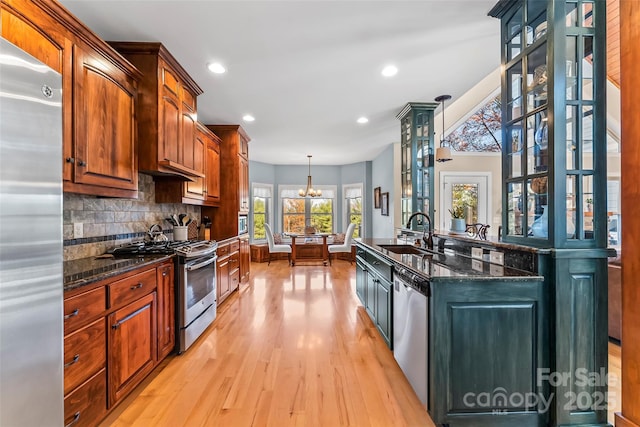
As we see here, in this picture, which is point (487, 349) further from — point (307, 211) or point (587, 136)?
point (307, 211)

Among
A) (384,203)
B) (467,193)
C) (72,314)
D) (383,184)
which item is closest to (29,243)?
(72,314)

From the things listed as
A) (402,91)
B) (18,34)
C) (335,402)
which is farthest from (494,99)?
(18,34)

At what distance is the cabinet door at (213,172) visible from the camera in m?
4.17

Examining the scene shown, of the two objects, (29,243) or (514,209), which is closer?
(29,243)

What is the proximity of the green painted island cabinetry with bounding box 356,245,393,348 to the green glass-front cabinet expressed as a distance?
1.25 meters

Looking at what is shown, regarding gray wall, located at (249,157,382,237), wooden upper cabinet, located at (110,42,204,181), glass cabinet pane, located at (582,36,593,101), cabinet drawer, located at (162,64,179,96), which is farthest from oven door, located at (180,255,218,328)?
gray wall, located at (249,157,382,237)

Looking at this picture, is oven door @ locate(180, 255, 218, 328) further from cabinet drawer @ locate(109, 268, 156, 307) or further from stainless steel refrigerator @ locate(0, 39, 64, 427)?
stainless steel refrigerator @ locate(0, 39, 64, 427)

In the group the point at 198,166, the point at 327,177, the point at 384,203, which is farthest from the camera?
the point at 327,177

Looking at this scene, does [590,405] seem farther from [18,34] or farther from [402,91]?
Answer: [18,34]

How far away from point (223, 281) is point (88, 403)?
7.50 feet

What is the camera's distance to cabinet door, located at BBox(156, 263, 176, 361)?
231cm

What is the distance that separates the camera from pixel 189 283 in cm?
266

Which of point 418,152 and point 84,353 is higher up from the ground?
point 418,152

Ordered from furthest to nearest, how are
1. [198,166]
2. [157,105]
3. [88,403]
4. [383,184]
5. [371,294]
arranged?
1. [383,184]
2. [198,166]
3. [371,294]
4. [157,105]
5. [88,403]
